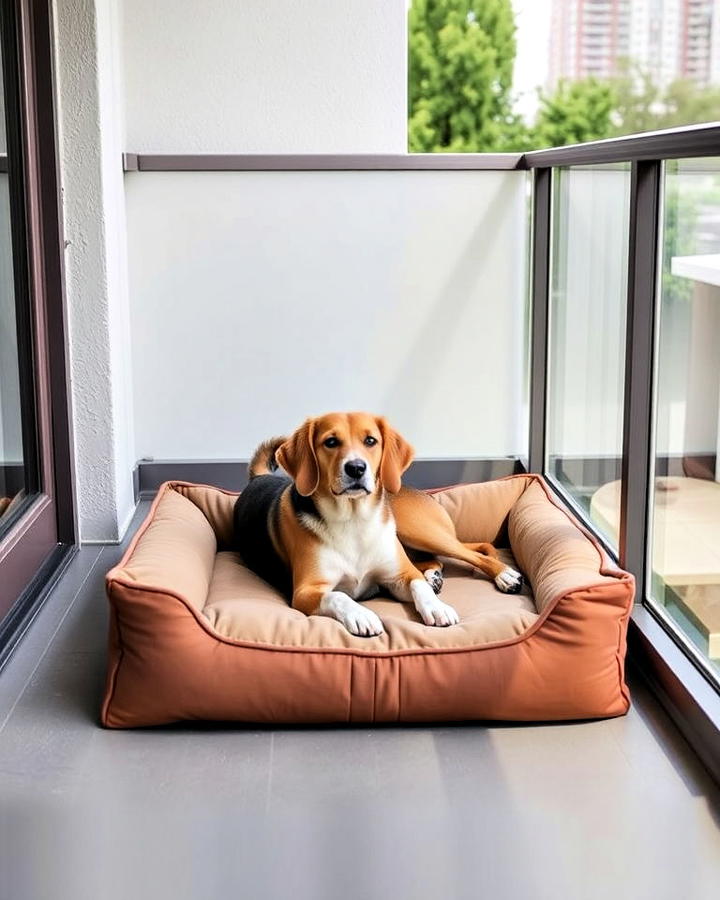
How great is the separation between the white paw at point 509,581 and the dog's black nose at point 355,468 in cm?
55

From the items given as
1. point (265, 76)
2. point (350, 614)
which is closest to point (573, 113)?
point (265, 76)

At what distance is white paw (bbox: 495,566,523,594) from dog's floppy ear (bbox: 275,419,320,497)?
597 mm

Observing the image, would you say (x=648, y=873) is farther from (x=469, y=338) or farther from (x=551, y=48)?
(x=551, y=48)

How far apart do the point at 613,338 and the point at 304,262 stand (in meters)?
1.59

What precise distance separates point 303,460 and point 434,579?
0.51 metres

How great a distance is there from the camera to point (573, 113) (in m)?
16.1

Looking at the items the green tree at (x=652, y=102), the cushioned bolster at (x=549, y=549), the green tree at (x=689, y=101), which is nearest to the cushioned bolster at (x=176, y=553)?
the cushioned bolster at (x=549, y=549)

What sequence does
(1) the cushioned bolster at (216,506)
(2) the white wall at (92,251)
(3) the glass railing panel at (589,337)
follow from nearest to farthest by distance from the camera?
(3) the glass railing panel at (589,337), (1) the cushioned bolster at (216,506), (2) the white wall at (92,251)

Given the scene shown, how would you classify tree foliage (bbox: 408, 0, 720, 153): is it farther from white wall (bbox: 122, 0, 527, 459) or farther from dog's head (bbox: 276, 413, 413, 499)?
dog's head (bbox: 276, 413, 413, 499)

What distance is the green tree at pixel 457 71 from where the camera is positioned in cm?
1487

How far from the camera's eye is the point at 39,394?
3982 mm

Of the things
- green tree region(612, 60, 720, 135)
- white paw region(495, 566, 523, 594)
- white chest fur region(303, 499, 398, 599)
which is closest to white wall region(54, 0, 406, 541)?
white chest fur region(303, 499, 398, 599)

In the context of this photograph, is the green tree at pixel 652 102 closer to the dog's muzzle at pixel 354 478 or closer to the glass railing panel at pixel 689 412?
the glass railing panel at pixel 689 412

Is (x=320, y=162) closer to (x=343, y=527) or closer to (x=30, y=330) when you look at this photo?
(x=30, y=330)
